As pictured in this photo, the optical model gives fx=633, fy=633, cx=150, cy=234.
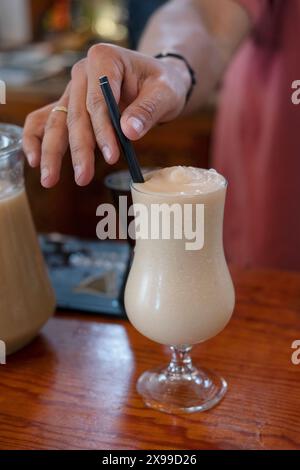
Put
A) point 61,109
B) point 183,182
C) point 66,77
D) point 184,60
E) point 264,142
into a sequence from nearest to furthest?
1. point 183,182
2. point 61,109
3. point 184,60
4. point 264,142
5. point 66,77

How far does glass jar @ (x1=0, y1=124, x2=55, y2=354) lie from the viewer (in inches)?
37.4

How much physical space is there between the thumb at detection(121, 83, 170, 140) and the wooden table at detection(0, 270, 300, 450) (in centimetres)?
36

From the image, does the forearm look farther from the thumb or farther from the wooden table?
the wooden table

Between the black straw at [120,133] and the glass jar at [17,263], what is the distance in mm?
198

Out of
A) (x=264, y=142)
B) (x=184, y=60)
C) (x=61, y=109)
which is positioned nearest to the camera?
(x=61, y=109)

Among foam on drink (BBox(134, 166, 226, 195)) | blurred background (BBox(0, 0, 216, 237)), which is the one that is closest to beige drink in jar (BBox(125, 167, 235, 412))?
foam on drink (BBox(134, 166, 226, 195))

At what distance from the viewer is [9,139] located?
998 millimetres

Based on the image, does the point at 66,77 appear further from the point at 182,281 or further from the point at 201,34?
the point at 182,281

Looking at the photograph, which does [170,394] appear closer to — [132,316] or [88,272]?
[132,316]

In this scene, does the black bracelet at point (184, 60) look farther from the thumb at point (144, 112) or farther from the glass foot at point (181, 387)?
the glass foot at point (181, 387)

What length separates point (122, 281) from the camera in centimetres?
114

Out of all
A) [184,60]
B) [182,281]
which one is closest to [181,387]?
[182,281]

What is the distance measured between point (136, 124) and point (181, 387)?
0.38 metres

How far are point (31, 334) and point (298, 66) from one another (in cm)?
93
